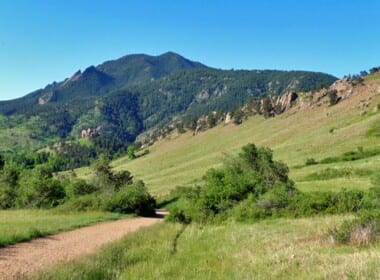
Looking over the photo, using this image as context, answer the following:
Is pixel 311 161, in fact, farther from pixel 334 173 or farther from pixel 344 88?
pixel 344 88

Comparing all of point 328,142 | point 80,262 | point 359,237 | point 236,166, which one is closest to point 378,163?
point 236,166

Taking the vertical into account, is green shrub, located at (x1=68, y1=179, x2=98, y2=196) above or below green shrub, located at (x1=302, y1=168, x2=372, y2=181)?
above

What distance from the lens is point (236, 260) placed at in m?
17.4

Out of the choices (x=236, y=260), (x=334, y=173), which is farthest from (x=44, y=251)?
(x=334, y=173)

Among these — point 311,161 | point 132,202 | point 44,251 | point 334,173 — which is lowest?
point 311,161

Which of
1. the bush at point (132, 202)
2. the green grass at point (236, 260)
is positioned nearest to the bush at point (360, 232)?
the green grass at point (236, 260)

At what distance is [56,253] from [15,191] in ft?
168

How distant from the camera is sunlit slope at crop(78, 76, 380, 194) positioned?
101m

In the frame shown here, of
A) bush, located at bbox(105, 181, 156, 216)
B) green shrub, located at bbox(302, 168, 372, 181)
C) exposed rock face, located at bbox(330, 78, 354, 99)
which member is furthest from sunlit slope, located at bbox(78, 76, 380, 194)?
bush, located at bbox(105, 181, 156, 216)

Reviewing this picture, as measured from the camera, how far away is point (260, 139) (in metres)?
157

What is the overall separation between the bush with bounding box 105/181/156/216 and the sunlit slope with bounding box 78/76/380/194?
66.3ft

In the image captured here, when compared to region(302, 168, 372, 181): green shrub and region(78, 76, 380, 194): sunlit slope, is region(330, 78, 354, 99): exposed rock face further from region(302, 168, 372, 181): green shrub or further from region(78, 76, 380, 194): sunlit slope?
→ region(302, 168, 372, 181): green shrub

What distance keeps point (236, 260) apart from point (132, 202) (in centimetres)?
4400

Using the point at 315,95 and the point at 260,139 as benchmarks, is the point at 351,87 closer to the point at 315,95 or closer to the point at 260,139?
the point at 315,95
